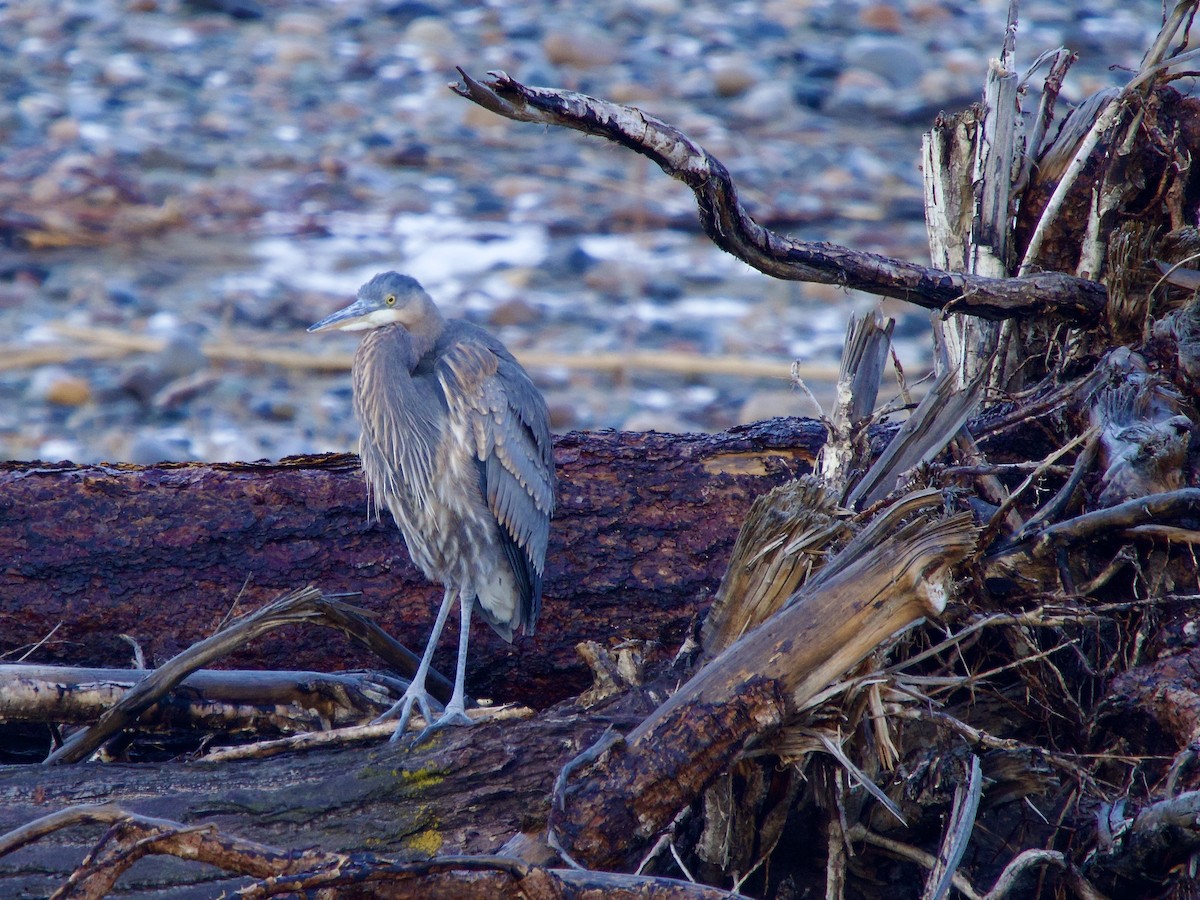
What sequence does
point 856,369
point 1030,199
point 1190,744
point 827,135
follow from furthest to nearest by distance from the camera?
point 827,135 < point 1030,199 < point 856,369 < point 1190,744

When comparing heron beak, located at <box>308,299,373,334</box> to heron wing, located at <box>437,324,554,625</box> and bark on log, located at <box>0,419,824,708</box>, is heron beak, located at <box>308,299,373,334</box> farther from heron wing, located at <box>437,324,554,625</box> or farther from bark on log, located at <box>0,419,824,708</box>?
bark on log, located at <box>0,419,824,708</box>

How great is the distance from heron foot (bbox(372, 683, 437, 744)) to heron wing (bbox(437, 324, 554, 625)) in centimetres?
38

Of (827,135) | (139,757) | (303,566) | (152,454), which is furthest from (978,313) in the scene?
(827,135)

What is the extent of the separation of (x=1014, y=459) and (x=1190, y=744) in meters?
1.17

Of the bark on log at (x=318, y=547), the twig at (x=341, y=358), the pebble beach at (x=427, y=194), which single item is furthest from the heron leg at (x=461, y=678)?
the twig at (x=341, y=358)

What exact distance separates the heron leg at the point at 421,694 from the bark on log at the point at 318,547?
0.10 metres

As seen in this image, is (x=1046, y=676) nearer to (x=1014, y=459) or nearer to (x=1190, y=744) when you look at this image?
(x=1190, y=744)

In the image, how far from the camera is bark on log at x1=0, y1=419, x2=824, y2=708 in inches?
136

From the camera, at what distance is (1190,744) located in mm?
2684

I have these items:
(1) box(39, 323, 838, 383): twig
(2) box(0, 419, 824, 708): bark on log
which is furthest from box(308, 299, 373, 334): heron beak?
(1) box(39, 323, 838, 383): twig

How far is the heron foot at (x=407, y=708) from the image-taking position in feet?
10.3

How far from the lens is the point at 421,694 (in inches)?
140

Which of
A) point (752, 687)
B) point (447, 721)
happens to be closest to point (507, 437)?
point (447, 721)

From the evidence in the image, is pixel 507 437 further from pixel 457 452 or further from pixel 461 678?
pixel 461 678
